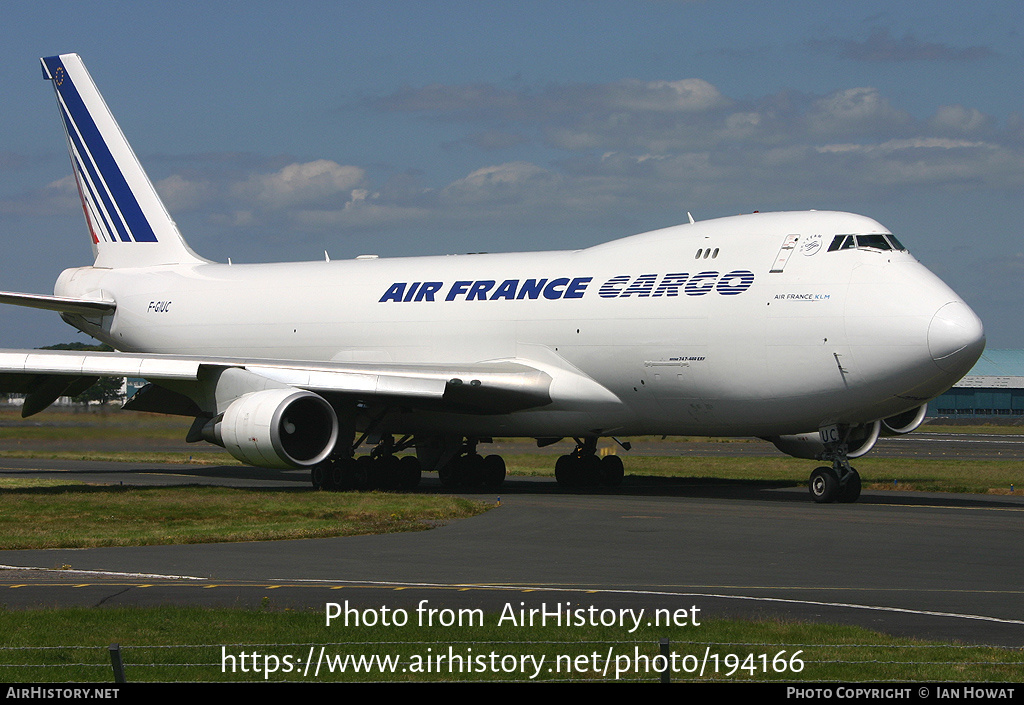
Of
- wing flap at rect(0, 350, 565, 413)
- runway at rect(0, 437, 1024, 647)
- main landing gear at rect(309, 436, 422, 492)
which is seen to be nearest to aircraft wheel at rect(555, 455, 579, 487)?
wing flap at rect(0, 350, 565, 413)

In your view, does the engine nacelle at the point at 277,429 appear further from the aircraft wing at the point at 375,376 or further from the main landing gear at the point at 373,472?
the main landing gear at the point at 373,472

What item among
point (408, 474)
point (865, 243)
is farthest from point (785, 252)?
point (408, 474)

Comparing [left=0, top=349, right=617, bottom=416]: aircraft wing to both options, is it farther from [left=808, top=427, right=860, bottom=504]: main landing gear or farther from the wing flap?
[left=808, top=427, right=860, bottom=504]: main landing gear

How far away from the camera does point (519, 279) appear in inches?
1155

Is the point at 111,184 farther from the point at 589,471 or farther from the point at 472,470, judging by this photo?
the point at 589,471

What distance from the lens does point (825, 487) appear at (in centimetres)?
2478

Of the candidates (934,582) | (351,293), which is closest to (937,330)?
(934,582)

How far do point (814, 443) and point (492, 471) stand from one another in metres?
7.64

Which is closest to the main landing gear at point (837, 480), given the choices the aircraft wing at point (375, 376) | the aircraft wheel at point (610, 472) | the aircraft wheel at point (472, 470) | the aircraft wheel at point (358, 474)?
the aircraft wing at point (375, 376)

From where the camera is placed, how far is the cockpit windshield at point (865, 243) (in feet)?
79.1

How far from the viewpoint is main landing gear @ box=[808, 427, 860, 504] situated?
24719mm

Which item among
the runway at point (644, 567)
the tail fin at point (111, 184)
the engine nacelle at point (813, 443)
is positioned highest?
the tail fin at point (111, 184)

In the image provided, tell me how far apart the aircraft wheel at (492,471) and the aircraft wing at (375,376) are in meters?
2.85
